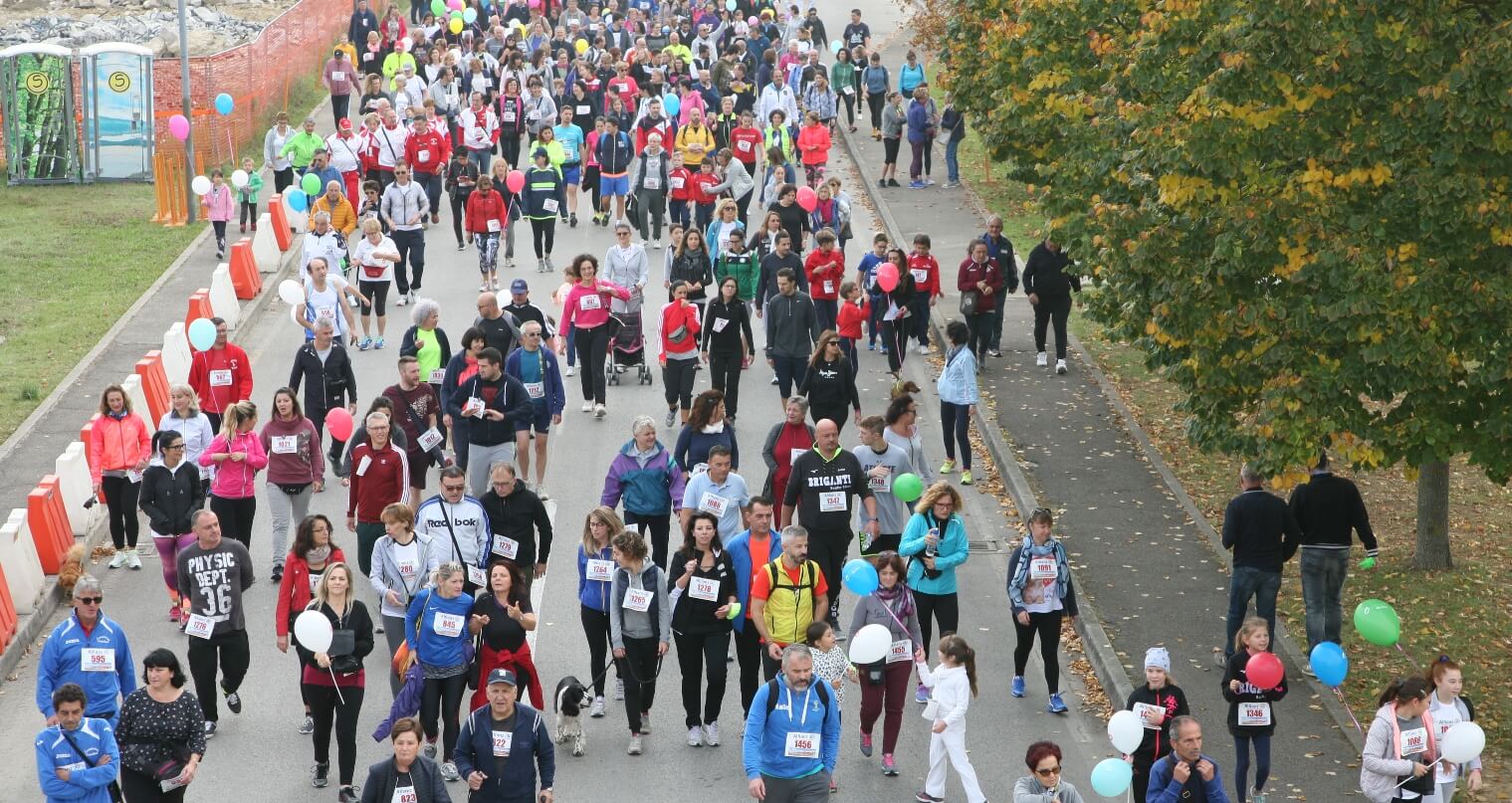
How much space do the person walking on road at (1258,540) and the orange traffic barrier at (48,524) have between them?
9437 millimetres

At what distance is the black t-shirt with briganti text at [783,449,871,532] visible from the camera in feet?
45.2

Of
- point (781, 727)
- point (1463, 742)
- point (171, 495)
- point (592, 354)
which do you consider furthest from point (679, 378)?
point (1463, 742)

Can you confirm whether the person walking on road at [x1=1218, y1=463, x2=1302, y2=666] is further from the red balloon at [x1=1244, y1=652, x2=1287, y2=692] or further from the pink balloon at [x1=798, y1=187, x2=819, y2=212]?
the pink balloon at [x1=798, y1=187, x2=819, y2=212]

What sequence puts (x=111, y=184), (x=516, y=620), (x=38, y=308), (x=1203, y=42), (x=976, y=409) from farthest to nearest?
(x=111, y=184) < (x=38, y=308) < (x=976, y=409) < (x=1203, y=42) < (x=516, y=620)

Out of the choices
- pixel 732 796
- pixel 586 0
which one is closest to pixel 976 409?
pixel 732 796

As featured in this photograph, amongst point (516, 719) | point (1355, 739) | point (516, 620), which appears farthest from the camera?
point (1355, 739)

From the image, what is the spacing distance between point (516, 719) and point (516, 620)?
1.66m

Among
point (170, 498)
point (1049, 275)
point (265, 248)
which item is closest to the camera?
point (170, 498)

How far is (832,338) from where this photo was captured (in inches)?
657

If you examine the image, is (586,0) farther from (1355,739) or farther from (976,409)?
(1355,739)

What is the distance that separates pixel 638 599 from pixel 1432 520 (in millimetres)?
7295

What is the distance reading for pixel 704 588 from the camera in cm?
1202

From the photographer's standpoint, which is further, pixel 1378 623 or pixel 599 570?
pixel 599 570

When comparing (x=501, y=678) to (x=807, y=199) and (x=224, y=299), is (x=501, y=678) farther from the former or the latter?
(x=807, y=199)
